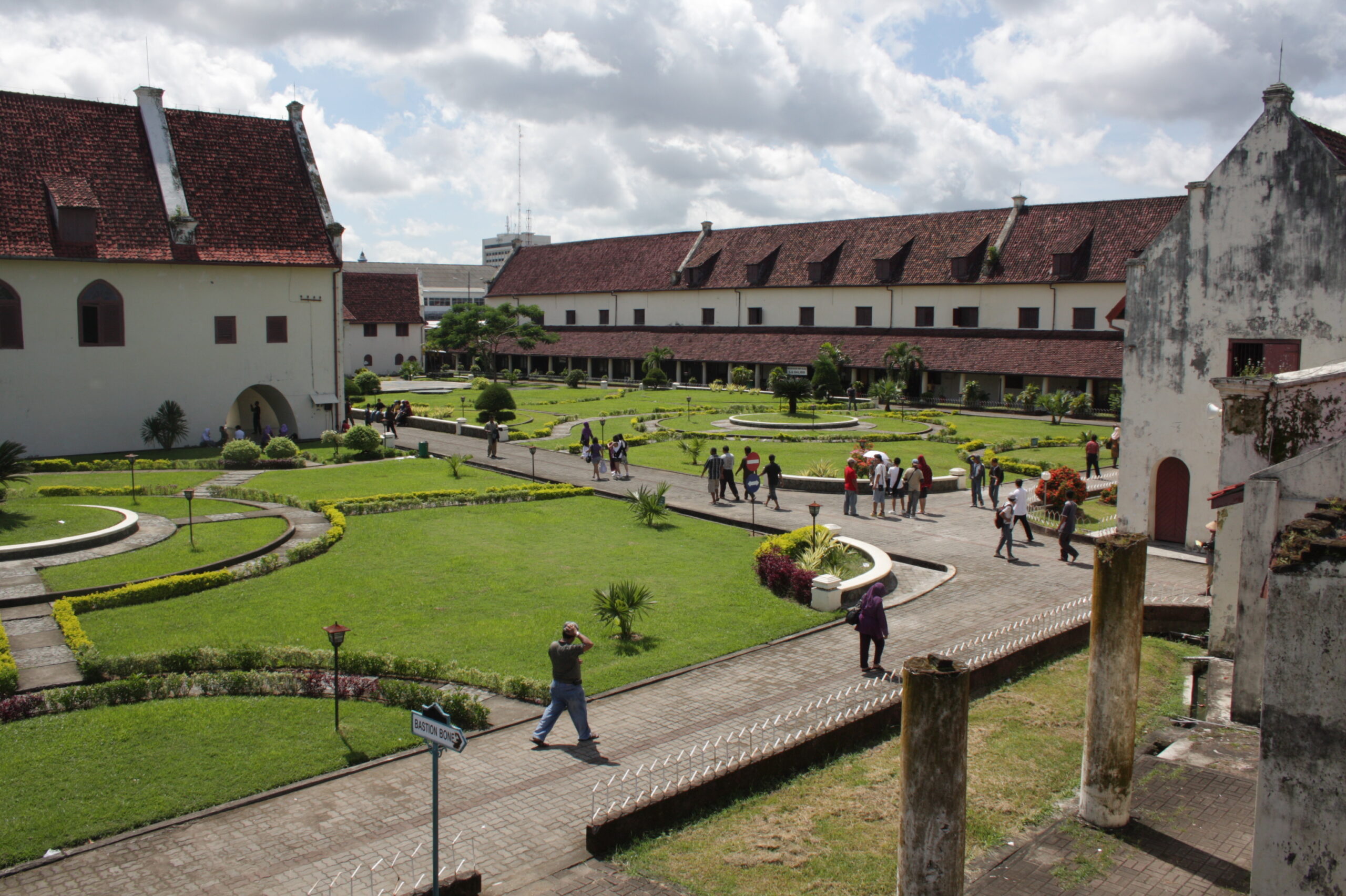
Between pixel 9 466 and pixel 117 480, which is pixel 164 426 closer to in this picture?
pixel 117 480

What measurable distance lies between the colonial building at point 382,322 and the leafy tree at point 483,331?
7455 mm

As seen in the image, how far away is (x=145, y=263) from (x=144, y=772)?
25.7m

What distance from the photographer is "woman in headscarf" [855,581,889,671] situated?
39.4ft

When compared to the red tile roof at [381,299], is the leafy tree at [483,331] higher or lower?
lower

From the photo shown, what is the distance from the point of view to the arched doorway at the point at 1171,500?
1969 centimetres

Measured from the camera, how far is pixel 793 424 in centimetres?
3691

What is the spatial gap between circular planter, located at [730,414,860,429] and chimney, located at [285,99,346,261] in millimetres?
15579

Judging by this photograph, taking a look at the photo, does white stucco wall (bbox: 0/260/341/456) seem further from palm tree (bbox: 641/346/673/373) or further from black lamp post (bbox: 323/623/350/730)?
palm tree (bbox: 641/346/673/373)

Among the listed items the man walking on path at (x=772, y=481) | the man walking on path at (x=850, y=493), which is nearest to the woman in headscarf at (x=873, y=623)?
the man walking on path at (x=850, y=493)

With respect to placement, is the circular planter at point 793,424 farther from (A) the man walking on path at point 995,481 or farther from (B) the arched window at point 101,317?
(B) the arched window at point 101,317

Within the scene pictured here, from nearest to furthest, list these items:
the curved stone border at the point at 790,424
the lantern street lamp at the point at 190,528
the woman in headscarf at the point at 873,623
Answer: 1. the woman in headscarf at the point at 873,623
2. the lantern street lamp at the point at 190,528
3. the curved stone border at the point at 790,424

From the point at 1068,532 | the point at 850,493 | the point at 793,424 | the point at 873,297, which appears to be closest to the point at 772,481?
the point at 850,493

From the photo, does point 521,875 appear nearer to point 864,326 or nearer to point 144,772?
point 144,772

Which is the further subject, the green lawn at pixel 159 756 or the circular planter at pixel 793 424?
the circular planter at pixel 793 424
